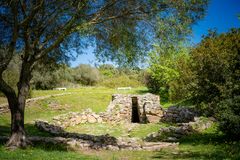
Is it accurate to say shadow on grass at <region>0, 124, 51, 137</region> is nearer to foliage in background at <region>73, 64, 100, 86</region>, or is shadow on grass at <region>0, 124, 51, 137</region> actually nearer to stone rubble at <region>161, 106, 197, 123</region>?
stone rubble at <region>161, 106, 197, 123</region>

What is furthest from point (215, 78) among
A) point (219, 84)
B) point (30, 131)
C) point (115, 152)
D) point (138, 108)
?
point (138, 108)

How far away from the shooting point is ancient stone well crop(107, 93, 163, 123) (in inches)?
1417

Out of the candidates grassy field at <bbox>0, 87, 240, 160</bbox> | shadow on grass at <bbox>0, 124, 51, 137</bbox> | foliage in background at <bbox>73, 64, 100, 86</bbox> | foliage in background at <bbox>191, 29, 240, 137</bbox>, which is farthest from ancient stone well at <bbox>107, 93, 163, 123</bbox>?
foliage in background at <bbox>73, 64, 100, 86</bbox>

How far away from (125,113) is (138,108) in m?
1.88

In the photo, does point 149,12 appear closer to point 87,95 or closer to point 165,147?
point 165,147

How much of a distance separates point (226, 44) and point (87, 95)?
2307 centimetres

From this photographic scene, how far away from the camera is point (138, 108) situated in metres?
39.2

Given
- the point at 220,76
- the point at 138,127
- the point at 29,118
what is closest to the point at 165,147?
the point at 220,76

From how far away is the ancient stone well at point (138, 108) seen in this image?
118 feet

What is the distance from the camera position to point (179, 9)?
16656mm

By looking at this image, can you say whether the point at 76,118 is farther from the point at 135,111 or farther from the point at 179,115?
the point at 135,111

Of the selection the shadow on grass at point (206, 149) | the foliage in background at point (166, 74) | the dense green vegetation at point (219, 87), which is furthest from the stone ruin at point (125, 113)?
the shadow on grass at point (206, 149)

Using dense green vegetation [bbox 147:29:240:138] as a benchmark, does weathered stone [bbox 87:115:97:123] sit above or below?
below

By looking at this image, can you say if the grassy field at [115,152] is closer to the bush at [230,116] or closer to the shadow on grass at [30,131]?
the shadow on grass at [30,131]
